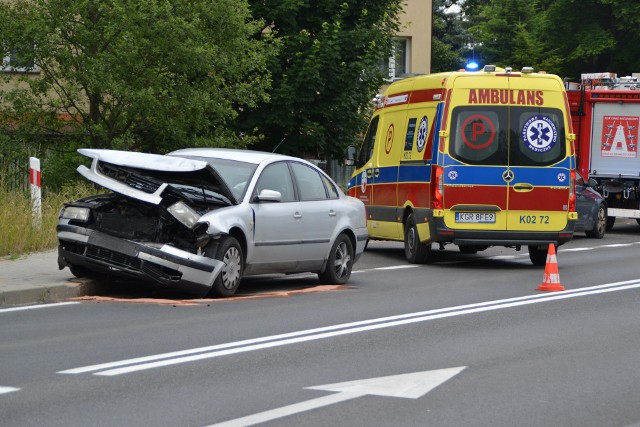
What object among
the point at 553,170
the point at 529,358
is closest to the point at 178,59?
the point at 553,170

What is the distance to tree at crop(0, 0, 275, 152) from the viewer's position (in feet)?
69.6

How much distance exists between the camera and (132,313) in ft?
38.2

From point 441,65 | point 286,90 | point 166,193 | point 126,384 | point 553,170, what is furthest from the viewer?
point 441,65

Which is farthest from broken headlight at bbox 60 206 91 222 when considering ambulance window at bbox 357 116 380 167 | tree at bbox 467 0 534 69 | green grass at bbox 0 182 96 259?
tree at bbox 467 0 534 69

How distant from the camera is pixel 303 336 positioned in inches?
408

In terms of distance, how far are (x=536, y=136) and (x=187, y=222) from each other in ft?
23.3

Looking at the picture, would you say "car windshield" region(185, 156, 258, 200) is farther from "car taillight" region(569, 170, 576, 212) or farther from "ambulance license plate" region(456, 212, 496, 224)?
"car taillight" region(569, 170, 576, 212)

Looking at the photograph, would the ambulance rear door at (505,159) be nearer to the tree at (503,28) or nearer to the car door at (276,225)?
the car door at (276,225)

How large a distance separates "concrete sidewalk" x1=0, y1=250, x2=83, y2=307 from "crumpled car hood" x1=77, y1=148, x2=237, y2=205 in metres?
1.17

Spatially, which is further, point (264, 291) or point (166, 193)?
point (264, 291)

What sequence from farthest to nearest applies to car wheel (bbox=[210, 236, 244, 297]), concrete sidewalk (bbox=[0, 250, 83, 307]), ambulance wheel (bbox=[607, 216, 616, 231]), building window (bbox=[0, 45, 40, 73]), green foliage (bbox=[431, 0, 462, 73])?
1. green foliage (bbox=[431, 0, 462, 73])
2. ambulance wheel (bbox=[607, 216, 616, 231])
3. building window (bbox=[0, 45, 40, 73])
4. car wheel (bbox=[210, 236, 244, 297])
5. concrete sidewalk (bbox=[0, 250, 83, 307])

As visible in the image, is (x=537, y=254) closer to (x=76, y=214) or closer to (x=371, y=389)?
(x=76, y=214)

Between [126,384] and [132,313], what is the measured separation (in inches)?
147

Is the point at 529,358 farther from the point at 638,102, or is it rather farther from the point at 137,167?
the point at 638,102
